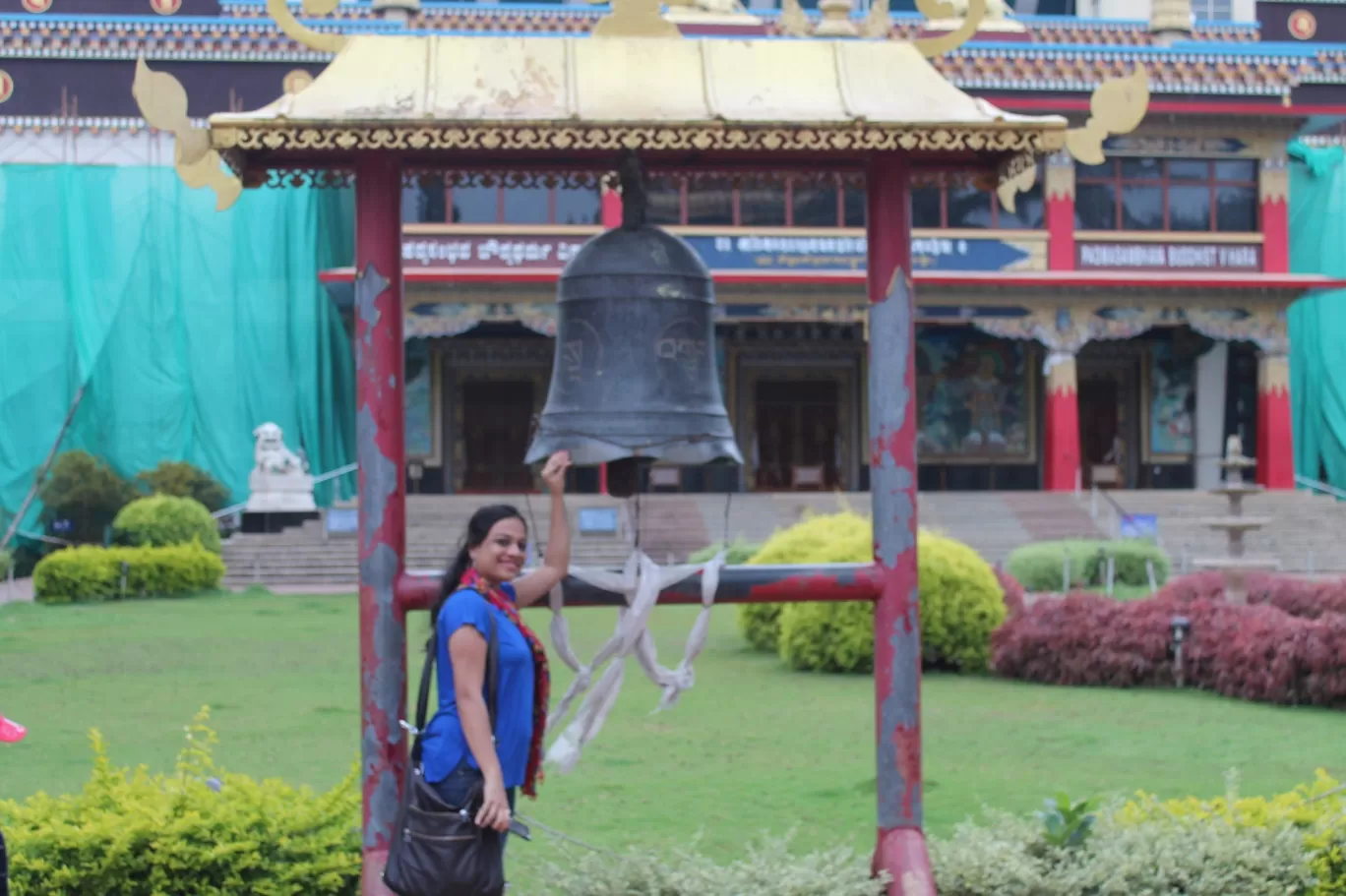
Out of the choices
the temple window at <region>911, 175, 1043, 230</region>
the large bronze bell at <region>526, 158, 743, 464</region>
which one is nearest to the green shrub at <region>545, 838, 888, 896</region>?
the large bronze bell at <region>526, 158, 743, 464</region>

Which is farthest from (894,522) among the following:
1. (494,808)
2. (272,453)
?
(272,453)

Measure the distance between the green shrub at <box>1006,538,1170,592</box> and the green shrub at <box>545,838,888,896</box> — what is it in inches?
562

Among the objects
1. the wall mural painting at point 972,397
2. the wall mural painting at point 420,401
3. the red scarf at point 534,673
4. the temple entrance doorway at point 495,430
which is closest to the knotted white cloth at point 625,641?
the red scarf at point 534,673

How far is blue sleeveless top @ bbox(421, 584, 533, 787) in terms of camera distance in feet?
14.0

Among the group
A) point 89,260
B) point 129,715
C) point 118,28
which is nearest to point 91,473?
point 89,260

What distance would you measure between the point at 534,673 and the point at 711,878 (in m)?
1.06

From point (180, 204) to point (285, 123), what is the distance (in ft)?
74.4

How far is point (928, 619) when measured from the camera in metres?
11.9

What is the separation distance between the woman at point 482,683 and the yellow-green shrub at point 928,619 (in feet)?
24.4

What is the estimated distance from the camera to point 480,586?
4.36 m

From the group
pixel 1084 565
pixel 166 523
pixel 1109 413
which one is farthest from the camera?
pixel 1109 413

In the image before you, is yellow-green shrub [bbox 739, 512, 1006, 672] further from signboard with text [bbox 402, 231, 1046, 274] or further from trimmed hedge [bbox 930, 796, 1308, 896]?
signboard with text [bbox 402, 231, 1046, 274]

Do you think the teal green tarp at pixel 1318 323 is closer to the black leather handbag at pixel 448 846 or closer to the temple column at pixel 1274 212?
the temple column at pixel 1274 212

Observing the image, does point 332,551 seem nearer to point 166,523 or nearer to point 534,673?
point 166,523
